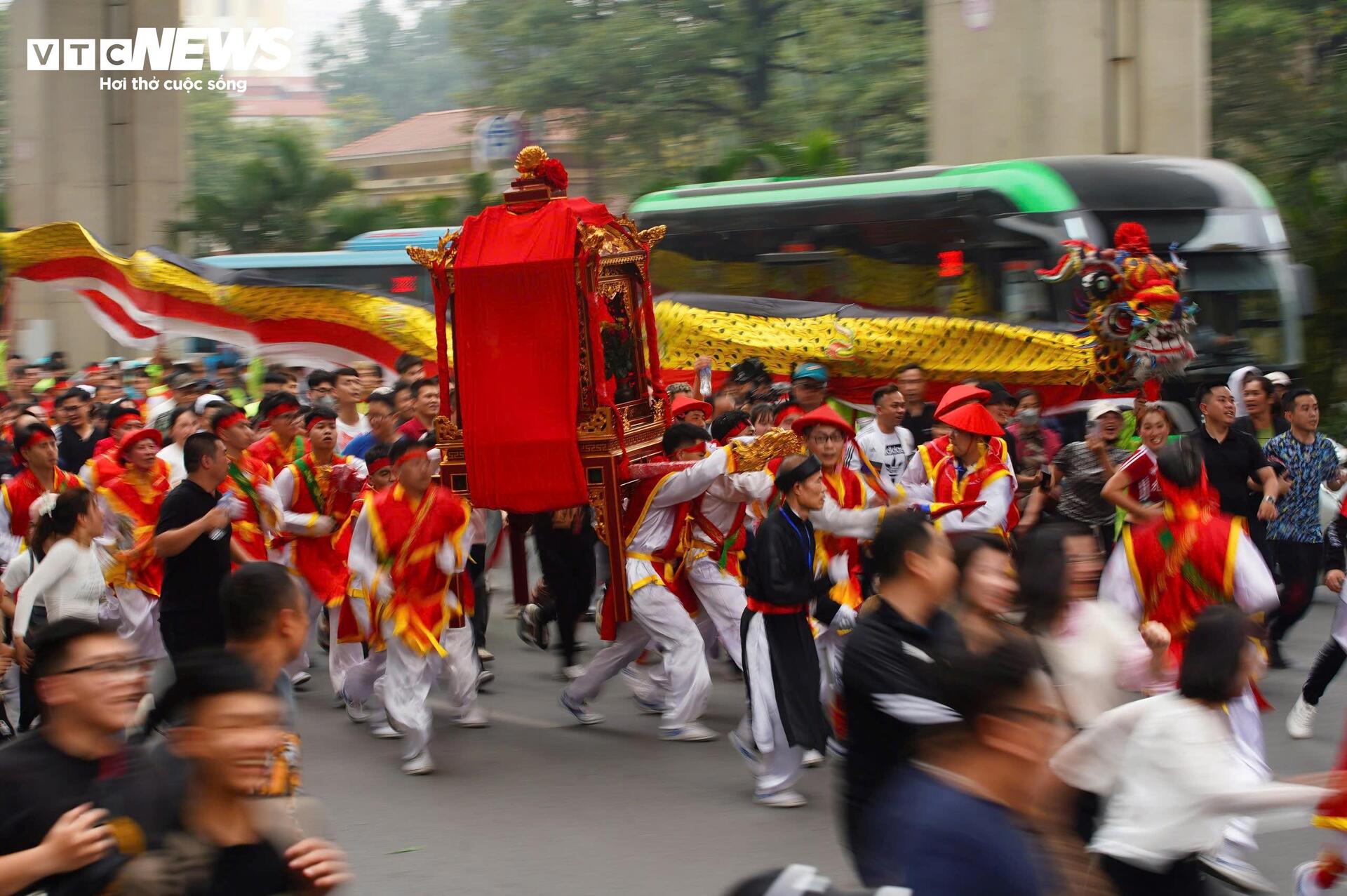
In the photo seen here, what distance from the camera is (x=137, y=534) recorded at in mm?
8078

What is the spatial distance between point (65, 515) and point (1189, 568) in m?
4.61

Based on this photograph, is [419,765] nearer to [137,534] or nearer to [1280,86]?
[137,534]

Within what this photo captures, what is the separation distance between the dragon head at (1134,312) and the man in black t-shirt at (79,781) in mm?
9174

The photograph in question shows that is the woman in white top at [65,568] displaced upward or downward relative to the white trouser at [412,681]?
upward

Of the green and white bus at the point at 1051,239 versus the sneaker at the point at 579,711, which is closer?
the sneaker at the point at 579,711

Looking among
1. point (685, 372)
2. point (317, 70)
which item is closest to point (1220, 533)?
point (685, 372)

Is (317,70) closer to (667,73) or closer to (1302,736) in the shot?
(667,73)

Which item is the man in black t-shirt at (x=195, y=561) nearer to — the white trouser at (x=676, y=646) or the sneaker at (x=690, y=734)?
the white trouser at (x=676, y=646)

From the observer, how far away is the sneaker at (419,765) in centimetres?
733

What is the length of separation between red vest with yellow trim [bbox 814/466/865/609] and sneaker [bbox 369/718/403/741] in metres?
2.31

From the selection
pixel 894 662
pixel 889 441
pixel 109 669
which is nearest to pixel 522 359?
pixel 889 441

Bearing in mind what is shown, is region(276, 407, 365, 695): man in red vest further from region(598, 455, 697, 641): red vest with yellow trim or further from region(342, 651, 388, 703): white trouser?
region(598, 455, 697, 641): red vest with yellow trim

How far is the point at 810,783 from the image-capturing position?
23.1 ft

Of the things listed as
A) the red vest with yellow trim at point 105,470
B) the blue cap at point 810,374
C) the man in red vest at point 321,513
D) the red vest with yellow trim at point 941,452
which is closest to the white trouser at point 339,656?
the man in red vest at point 321,513
